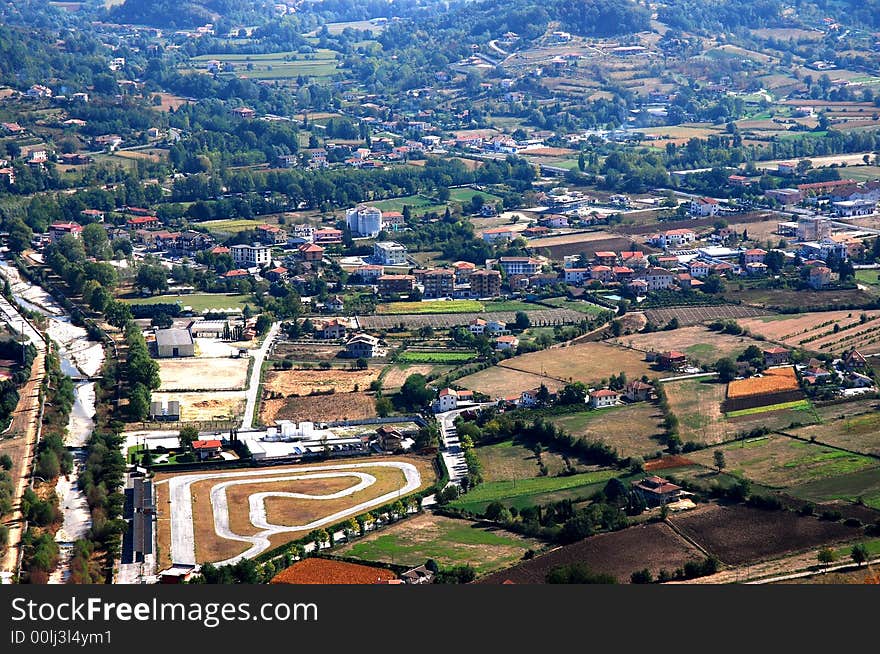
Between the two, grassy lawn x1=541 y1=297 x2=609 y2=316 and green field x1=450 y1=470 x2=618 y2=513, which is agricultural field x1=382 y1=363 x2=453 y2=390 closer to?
grassy lawn x1=541 y1=297 x2=609 y2=316

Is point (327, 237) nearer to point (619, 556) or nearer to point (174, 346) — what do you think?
point (174, 346)

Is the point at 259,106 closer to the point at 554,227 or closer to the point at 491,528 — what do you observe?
the point at 554,227

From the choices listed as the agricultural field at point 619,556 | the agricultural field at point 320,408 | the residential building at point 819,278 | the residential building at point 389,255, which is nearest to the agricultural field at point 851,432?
the agricultural field at point 619,556

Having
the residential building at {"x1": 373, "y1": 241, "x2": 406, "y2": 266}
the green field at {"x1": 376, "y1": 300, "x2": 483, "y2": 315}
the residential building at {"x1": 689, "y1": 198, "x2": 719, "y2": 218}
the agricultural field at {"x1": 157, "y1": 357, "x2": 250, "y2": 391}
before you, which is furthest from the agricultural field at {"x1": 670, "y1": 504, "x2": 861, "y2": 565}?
the residential building at {"x1": 689, "y1": 198, "x2": 719, "y2": 218}

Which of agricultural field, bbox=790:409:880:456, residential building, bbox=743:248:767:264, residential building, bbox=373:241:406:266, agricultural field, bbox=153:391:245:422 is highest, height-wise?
residential building, bbox=373:241:406:266

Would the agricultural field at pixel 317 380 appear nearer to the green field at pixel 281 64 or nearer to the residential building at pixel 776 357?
the residential building at pixel 776 357

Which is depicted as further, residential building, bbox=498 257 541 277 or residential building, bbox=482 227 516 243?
residential building, bbox=482 227 516 243

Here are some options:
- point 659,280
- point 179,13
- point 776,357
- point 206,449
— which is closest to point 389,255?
point 659,280
